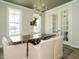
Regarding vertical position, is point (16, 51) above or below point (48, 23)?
below

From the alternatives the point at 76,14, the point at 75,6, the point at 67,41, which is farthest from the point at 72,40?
the point at 75,6

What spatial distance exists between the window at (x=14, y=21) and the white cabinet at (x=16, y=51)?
282 cm

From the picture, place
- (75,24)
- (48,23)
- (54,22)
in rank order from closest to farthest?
1. (75,24)
2. (54,22)
3. (48,23)

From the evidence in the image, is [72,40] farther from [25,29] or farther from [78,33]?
[25,29]

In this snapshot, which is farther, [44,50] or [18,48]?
[18,48]

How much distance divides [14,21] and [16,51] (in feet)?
10.7

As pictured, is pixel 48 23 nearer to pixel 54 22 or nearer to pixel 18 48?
pixel 54 22

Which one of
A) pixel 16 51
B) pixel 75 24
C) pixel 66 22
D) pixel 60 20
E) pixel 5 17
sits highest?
pixel 5 17

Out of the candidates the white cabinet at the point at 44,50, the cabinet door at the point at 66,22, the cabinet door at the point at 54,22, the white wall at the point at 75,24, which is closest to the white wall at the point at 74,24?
the white wall at the point at 75,24

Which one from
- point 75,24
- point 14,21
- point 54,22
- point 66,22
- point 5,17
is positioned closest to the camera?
point 75,24

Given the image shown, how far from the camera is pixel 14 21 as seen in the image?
503 cm

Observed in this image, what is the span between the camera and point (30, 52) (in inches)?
89.7

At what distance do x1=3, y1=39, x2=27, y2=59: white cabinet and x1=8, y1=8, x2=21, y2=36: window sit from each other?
2.82m

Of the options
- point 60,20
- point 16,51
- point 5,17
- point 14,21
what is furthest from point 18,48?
point 60,20
